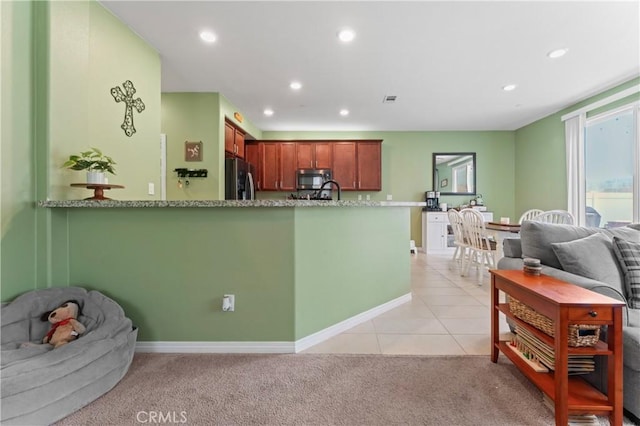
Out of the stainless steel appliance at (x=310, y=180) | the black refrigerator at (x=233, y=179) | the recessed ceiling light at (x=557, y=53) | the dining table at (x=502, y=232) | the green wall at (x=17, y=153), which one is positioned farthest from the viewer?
the stainless steel appliance at (x=310, y=180)

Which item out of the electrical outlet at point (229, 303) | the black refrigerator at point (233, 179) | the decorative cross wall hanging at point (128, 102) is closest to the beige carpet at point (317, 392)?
the electrical outlet at point (229, 303)

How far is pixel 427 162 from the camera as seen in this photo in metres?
5.90

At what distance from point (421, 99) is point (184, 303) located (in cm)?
406

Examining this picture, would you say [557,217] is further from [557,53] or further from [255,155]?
[255,155]

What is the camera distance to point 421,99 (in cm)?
404

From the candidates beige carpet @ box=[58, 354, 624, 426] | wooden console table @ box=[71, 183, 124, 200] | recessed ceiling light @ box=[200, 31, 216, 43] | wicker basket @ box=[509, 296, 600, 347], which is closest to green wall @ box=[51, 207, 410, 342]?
wooden console table @ box=[71, 183, 124, 200]

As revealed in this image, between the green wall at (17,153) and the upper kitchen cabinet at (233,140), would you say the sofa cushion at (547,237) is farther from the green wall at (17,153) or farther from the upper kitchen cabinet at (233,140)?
the upper kitchen cabinet at (233,140)

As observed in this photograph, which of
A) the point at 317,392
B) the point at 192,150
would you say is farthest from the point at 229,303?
the point at 192,150

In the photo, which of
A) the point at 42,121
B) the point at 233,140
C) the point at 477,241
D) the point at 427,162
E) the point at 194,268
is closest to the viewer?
the point at 42,121

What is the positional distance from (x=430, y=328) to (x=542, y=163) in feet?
15.5

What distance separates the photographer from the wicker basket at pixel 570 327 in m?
1.19

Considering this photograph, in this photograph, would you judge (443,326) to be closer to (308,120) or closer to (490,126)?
(308,120)

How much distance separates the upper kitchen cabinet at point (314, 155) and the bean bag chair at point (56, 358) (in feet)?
14.2

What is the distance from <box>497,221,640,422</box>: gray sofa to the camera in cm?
121
